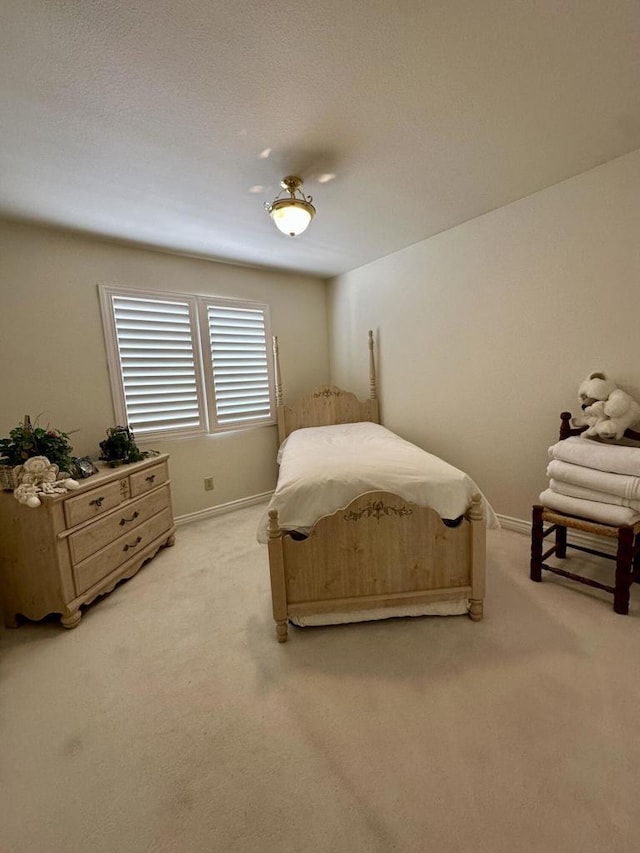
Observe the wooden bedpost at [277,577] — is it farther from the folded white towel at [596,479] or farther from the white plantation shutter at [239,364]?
the white plantation shutter at [239,364]

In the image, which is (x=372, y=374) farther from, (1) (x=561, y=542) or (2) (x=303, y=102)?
(2) (x=303, y=102)

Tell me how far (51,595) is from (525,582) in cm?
268

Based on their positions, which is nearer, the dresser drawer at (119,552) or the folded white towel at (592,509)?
the folded white towel at (592,509)

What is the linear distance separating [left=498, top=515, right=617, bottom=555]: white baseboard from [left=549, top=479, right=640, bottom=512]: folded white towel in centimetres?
50

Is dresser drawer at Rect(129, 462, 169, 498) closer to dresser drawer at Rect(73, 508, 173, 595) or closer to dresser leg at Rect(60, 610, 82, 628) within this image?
dresser drawer at Rect(73, 508, 173, 595)

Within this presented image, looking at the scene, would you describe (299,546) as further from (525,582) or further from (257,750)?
(525,582)

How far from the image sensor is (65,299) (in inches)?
102

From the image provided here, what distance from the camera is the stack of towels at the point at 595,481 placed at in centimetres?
182

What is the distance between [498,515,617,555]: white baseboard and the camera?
2302 millimetres

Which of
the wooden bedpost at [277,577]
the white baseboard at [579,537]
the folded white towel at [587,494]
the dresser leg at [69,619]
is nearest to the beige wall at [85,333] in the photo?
the dresser leg at [69,619]

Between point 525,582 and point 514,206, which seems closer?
point 525,582

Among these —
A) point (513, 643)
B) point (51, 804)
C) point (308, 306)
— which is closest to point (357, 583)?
point (513, 643)

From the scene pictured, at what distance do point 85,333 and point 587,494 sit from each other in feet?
A: 11.6

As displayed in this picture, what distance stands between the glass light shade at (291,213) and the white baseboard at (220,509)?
2576 millimetres
